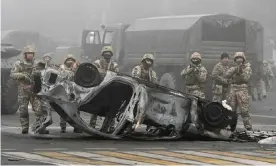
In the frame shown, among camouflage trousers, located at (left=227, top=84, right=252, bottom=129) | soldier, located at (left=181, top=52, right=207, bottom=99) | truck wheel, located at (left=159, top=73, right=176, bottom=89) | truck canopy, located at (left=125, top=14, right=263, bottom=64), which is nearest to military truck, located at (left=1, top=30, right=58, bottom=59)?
truck canopy, located at (left=125, top=14, right=263, bottom=64)

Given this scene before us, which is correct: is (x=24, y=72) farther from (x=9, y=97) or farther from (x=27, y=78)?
(x=9, y=97)

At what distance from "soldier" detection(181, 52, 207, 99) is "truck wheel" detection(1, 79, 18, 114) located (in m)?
5.68

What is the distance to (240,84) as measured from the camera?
14.0 metres

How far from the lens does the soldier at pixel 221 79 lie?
14.8 metres

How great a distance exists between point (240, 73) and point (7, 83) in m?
6.43

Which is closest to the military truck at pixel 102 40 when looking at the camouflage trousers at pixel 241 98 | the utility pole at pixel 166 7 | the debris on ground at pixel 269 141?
the utility pole at pixel 166 7

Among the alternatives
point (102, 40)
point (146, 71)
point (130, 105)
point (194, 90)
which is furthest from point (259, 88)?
point (130, 105)

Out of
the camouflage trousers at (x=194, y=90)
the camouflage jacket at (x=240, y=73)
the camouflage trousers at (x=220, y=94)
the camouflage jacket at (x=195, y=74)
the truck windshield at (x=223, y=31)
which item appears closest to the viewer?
Answer: the camouflage jacket at (x=195, y=74)

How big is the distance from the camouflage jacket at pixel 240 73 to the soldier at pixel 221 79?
0.50 meters

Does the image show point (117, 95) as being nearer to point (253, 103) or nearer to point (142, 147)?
point (142, 147)

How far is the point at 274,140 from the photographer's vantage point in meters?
11.2

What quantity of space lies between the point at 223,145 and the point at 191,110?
786mm

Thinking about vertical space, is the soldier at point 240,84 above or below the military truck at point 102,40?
below

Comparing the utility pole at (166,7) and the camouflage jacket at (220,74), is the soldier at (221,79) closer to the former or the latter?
the camouflage jacket at (220,74)
